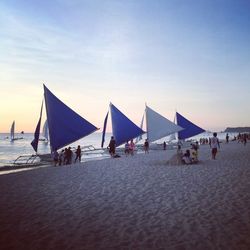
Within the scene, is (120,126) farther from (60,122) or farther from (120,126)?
(60,122)

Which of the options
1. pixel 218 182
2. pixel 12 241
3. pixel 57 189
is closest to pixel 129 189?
pixel 57 189

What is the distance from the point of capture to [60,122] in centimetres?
2188

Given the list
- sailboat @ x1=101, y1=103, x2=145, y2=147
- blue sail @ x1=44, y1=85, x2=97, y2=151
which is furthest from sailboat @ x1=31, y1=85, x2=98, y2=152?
sailboat @ x1=101, y1=103, x2=145, y2=147

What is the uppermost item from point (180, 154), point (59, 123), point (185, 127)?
point (185, 127)

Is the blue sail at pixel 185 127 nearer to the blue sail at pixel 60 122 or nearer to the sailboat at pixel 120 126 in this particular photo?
the sailboat at pixel 120 126

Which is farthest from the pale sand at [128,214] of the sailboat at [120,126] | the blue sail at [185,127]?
the blue sail at [185,127]

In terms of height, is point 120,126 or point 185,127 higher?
point 185,127

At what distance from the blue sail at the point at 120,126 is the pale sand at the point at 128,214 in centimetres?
1691

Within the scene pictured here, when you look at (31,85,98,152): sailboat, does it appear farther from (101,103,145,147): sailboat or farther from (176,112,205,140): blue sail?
(176,112,205,140): blue sail

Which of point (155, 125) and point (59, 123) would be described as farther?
point (155, 125)

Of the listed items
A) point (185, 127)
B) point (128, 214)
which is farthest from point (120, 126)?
point (128, 214)

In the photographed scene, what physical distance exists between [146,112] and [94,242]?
28.1 meters

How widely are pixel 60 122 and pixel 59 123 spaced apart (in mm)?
120

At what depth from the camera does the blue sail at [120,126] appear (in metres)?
29.1
